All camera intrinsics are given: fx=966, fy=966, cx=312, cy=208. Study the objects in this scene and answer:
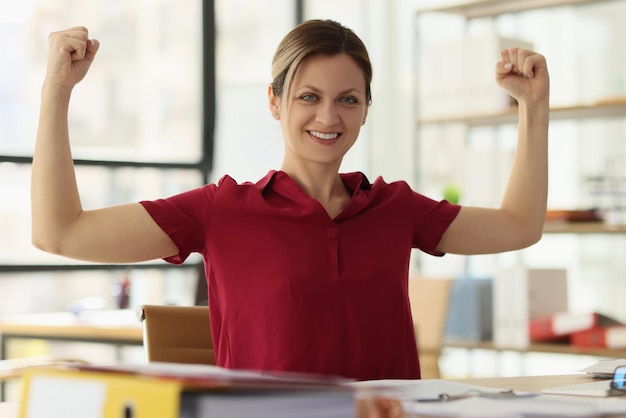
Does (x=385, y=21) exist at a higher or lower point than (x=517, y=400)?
higher

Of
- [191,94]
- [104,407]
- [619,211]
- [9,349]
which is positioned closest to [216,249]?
[104,407]

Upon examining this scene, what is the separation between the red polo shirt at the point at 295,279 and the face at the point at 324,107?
0.29ft

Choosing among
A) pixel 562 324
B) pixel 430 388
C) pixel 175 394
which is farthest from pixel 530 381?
pixel 562 324

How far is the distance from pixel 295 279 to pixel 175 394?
2.76 ft

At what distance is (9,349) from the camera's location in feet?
15.3

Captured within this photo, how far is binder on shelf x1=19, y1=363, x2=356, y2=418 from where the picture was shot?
830mm

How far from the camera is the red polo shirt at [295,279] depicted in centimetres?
164

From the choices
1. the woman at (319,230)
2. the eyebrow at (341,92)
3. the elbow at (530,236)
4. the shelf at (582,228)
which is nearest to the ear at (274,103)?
the woman at (319,230)

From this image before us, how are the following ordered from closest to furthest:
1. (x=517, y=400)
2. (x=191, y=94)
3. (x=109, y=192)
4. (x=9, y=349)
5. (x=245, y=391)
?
(x=245, y=391), (x=517, y=400), (x=9, y=349), (x=109, y=192), (x=191, y=94)

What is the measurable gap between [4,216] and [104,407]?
426 cm

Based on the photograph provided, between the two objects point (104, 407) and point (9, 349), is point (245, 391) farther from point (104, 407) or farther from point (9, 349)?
point (9, 349)

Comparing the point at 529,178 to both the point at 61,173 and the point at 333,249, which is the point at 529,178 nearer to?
the point at 333,249

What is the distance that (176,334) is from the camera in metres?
1.85

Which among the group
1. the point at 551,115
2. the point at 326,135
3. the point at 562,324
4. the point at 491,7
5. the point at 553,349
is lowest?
the point at 553,349
